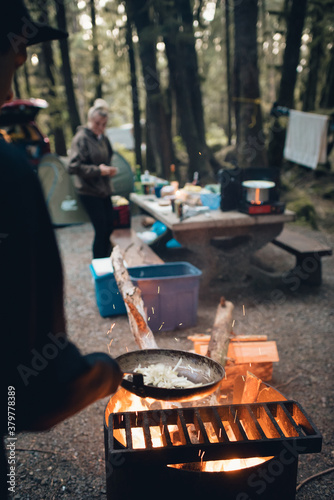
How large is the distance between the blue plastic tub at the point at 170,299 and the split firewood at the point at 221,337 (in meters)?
0.85

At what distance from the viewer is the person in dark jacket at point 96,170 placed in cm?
578

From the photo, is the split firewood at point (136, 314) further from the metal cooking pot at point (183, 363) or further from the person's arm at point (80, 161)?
the person's arm at point (80, 161)

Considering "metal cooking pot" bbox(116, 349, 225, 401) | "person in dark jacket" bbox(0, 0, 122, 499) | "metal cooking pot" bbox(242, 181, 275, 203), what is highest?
"person in dark jacket" bbox(0, 0, 122, 499)

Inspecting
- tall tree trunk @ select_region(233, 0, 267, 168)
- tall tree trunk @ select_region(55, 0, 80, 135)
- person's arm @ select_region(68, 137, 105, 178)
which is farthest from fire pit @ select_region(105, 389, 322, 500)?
tall tree trunk @ select_region(55, 0, 80, 135)

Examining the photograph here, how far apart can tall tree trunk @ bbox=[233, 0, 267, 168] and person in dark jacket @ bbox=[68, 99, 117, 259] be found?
160 inches

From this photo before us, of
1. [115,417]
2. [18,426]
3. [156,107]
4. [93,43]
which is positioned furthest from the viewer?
[93,43]

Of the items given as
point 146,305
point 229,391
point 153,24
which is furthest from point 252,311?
point 153,24

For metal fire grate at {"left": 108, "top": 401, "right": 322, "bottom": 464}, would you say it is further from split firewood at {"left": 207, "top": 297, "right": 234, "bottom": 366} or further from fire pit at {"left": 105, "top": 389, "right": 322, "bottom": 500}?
split firewood at {"left": 207, "top": 297, "right": 234, "bottom": 366}

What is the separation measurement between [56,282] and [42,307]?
0.07m

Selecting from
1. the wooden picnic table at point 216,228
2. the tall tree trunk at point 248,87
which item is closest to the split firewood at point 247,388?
the wooden picnic table at point 216,228

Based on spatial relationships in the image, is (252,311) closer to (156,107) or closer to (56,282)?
(56,282)

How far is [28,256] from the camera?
38.9 inches

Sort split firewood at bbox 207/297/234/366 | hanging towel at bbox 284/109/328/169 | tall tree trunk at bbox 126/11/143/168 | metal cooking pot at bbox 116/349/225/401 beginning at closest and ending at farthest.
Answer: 1. metal cooking pot at bbox 116/349/225/401
2. split firewood at bbox 207/297/234/366
3. hanging towel at bbox 284/109/328/169
4. tall tree trunk at bbox 126/11/143/168

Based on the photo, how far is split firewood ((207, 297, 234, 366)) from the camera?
342cm
